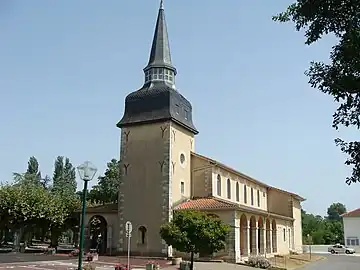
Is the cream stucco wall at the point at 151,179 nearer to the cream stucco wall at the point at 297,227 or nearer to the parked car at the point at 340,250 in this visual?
the cream stucco wall at the point at 297,227

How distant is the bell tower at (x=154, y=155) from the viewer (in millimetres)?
37231

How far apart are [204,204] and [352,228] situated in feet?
166

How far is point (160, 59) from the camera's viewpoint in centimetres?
4181

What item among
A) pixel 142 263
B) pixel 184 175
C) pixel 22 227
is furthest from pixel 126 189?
pixel 22 227

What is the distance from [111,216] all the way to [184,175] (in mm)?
7376

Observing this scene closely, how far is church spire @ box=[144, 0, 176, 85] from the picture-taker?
4112 centimetres

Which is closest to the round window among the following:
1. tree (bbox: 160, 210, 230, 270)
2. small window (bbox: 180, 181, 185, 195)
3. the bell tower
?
the bell tower

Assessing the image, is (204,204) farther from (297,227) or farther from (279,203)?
(297,227)

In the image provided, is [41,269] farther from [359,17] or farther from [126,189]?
[359,17]

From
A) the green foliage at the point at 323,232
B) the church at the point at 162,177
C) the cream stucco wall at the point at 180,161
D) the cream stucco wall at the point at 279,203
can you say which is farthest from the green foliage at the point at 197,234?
the green foliage at the point at 323,232

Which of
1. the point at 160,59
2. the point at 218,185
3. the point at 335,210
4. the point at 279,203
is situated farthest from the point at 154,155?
the point at 335,210

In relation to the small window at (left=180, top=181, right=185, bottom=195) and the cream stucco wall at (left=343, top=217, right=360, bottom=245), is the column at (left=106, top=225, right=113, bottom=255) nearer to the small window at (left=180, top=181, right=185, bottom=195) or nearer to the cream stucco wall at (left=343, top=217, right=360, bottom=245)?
the small window at (left=180, top=181, right=185, bottom=195)

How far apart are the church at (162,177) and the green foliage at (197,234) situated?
755cm

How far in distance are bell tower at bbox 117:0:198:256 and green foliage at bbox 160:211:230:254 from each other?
893 centimetres
